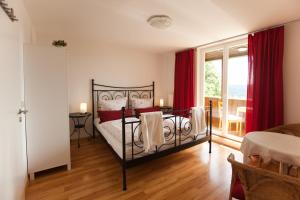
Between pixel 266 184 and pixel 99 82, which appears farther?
pixel 99 82

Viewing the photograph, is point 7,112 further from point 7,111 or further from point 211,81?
point 211,81

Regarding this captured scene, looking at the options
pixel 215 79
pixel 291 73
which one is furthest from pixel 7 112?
pixel 215 79

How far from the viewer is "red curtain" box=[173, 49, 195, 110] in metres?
4.36

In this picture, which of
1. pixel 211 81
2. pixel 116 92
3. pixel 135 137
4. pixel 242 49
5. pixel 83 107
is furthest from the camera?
pixel 116 92

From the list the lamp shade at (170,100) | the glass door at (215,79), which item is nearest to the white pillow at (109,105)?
the lamp shade at (170,100)

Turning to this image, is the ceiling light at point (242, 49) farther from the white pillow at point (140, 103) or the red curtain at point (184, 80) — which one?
the white pillow at point (140, 103)

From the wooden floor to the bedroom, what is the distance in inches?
0.5

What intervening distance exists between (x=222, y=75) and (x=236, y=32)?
986mm

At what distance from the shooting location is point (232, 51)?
374cm

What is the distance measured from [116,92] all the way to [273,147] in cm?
353

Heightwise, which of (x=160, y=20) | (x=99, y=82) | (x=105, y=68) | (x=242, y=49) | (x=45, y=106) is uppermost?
(x=160, y=20)

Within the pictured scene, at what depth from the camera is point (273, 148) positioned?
160 centimetres

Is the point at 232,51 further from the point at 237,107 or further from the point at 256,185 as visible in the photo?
the point at 256,185

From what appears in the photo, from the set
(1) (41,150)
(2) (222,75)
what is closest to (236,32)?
(2) (222,75)
